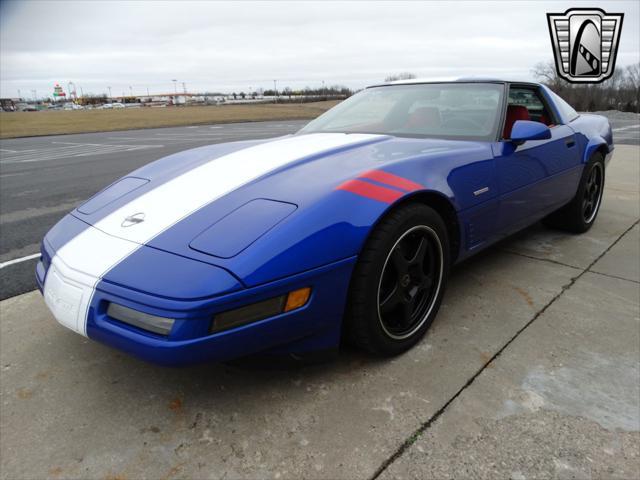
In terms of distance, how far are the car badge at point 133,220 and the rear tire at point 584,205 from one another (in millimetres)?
3061

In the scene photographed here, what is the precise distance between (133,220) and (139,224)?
7 centimetres

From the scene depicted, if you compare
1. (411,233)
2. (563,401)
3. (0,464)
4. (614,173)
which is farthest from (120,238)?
(614,173)

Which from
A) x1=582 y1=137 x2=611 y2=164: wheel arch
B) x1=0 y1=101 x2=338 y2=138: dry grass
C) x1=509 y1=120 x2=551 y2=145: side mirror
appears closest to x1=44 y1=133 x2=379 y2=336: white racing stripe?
x1=509 y1=120 x2=551 y2=145: side mirror

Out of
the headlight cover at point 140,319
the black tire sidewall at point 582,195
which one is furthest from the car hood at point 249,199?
the black tire sidewall at point 582,195

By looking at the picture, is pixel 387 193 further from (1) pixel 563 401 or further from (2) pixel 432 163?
(1) pixel 563 401

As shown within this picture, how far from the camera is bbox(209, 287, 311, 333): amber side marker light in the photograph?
1441 millimetres

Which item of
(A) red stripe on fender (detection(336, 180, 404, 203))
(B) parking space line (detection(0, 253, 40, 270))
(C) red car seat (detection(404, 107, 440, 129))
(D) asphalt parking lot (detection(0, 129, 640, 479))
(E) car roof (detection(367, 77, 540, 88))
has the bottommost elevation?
(B) parking space line (detection(0, 253, 40, 270))

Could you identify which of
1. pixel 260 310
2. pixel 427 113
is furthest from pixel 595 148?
pixel 260 310

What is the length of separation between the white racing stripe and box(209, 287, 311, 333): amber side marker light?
45cm

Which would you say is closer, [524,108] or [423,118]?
[423,118]

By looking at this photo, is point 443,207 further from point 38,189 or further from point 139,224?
point 38,189

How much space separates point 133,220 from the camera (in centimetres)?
183

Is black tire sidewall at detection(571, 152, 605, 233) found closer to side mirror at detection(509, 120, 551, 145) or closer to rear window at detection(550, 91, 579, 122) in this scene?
rear window at detection(550, 91, 579, 122)

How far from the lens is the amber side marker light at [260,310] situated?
144 centimetres
